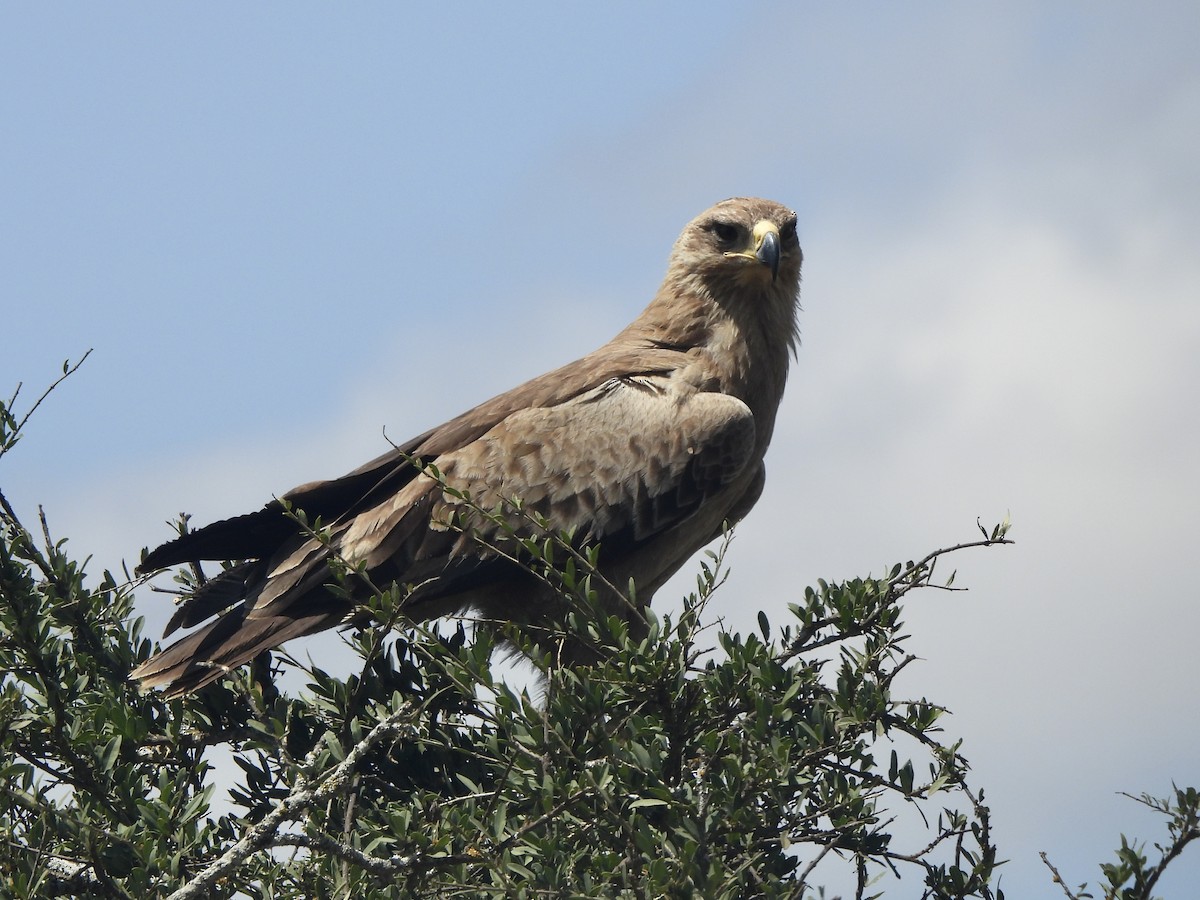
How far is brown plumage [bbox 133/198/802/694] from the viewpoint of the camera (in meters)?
5.36

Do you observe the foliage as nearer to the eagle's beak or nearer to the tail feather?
the tail feather

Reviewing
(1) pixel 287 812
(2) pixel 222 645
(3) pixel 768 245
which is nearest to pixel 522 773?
(1) pixel 287 812

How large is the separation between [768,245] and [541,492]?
63.0 inches

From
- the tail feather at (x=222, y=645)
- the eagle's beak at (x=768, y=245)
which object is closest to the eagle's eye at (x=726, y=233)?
the eagle's beak at (x=768, y=245)

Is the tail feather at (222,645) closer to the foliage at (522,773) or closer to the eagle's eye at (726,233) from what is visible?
the foliage at (522,773)

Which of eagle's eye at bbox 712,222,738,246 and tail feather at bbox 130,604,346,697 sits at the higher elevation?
eagle's eye at bbox 712,222,738,246

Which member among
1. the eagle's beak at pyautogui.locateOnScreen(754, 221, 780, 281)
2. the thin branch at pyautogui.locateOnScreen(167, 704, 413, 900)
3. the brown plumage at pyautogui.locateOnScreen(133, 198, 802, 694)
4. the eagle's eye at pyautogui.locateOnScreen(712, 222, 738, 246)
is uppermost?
the eagle's eye at pyautogui.locateOnScreen(712, 222, 738, 246)

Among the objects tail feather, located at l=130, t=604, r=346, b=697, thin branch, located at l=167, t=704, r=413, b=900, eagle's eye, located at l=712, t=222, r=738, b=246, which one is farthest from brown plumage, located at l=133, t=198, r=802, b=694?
thin branch, located at l=167, t=704, r=413, b=900

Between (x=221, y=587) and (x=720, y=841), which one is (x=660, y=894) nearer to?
(x=720, y=841)

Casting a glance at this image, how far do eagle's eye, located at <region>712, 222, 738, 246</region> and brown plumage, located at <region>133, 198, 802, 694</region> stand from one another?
0.19 metres

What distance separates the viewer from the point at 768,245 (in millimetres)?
6453

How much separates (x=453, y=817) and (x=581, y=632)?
60 cm

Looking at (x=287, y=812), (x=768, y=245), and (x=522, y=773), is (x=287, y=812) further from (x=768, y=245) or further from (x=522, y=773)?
(x=768, y=245)

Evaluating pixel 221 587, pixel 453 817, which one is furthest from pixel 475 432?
pixel 453 817
